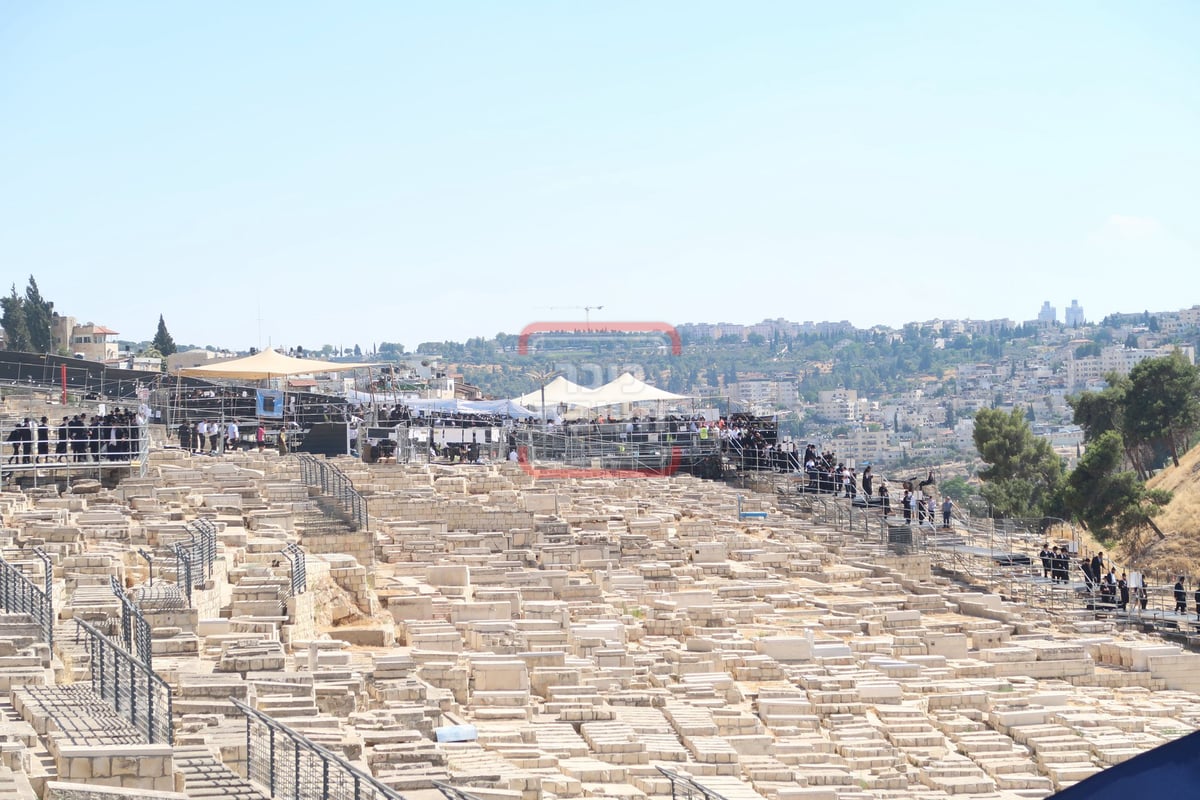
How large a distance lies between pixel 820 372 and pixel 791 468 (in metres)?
103

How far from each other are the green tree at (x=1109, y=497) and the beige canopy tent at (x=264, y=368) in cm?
1724

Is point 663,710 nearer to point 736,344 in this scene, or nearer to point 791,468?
point 791,468

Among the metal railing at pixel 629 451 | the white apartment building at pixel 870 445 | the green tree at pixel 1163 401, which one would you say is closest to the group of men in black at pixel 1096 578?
the metal railing at pixel 629 451

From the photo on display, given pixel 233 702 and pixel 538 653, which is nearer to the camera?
pixel 233 702

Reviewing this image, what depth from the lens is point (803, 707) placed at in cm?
1573

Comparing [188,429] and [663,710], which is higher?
[188,429]

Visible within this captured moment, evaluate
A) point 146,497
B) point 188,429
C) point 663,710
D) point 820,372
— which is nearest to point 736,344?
point 820,372

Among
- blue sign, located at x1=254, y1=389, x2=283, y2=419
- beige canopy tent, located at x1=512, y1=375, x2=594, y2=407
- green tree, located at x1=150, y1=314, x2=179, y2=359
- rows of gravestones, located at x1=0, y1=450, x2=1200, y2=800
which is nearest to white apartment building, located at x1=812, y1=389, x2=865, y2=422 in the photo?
green tree, located at x1=150, y1=314, x2=179, y2=359

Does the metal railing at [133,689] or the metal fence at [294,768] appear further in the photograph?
the metal railing at [133,689]

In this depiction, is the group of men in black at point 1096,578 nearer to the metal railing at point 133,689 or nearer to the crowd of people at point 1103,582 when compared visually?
the crowd of people at point 1103,582

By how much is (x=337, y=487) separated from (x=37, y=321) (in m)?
36.1

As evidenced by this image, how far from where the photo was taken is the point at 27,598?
12.8 metres

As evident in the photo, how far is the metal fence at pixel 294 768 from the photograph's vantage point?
29.8 ft

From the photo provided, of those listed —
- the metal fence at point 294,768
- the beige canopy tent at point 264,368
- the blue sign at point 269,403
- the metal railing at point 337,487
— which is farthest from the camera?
the blue sign at point 269,403
